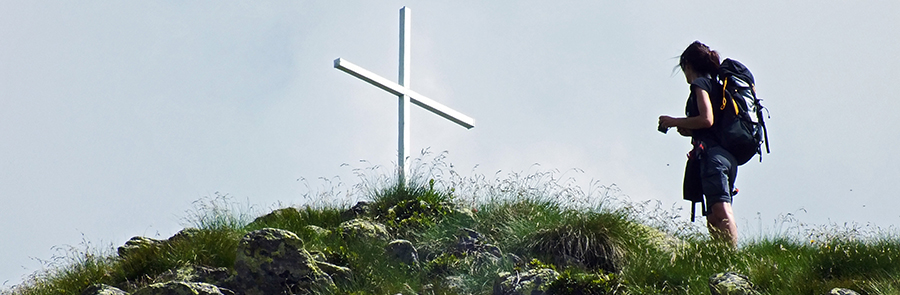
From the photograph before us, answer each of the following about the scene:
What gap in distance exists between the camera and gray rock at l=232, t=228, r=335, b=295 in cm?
791

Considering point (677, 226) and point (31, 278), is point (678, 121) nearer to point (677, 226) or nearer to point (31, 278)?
point (677, 226)

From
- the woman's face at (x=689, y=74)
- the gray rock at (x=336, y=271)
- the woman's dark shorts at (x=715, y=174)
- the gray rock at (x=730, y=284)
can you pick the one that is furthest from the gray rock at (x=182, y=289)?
the woman's face at (x=689, y=74)

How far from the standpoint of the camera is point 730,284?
21.9 feet

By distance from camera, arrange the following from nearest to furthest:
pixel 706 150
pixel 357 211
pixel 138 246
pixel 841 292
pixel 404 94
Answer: pixel 841 292, pixel 706 150, pixel 138 246, pixel 357 211, pixel 404 94

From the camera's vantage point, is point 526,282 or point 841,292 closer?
point 841,292

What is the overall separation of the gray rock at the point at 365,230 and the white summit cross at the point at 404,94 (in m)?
1.51

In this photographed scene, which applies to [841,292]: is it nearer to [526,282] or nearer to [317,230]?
[526,282]

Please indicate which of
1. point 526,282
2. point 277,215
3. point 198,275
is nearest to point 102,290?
point 198,275

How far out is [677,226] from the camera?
361 inches

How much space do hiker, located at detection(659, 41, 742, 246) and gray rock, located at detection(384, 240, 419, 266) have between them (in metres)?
2.39

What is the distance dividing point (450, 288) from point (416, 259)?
809 millimetres

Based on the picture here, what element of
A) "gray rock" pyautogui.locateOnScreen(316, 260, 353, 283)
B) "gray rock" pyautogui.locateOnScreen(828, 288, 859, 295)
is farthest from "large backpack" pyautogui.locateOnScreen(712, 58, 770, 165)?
"gray rock" pyautogui.locateOnScreen(316, 260, 353, 283)

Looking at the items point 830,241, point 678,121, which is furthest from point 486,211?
point 830,241

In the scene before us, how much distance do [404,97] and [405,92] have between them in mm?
67
